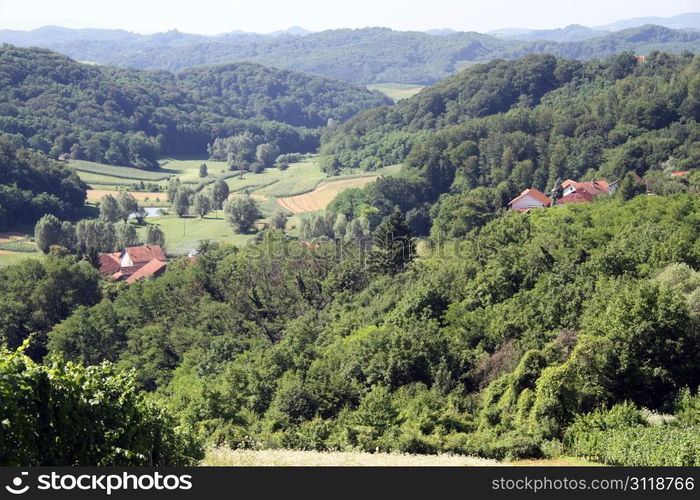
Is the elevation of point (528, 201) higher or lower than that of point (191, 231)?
higher

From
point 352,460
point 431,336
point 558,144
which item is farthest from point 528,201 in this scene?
point 352,460

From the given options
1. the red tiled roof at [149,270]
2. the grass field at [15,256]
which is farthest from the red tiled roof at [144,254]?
the grass field at [15,256]

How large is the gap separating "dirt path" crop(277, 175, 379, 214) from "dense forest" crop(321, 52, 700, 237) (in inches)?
362

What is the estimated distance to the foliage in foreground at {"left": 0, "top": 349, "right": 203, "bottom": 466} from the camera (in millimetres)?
14047

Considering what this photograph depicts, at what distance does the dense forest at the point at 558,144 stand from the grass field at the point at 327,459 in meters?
57.2

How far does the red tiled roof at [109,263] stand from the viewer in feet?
261

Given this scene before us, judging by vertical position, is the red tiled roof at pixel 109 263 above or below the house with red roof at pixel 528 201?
below

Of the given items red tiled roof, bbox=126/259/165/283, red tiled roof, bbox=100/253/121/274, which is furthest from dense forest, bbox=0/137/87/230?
red tiled roof, bbox=126/259/165/283

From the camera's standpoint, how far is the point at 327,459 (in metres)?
20.5

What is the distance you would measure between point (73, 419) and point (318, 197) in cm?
10987

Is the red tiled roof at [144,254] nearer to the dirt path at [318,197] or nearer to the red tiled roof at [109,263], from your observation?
the red tiled roof at [109,263]

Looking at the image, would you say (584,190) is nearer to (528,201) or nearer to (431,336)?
(528,201)

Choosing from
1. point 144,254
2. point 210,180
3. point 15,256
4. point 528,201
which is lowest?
point 210,180

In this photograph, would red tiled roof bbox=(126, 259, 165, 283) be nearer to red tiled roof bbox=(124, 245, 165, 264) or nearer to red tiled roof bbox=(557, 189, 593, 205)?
red tiled roof bbox=(124, 245, 165, 264)
